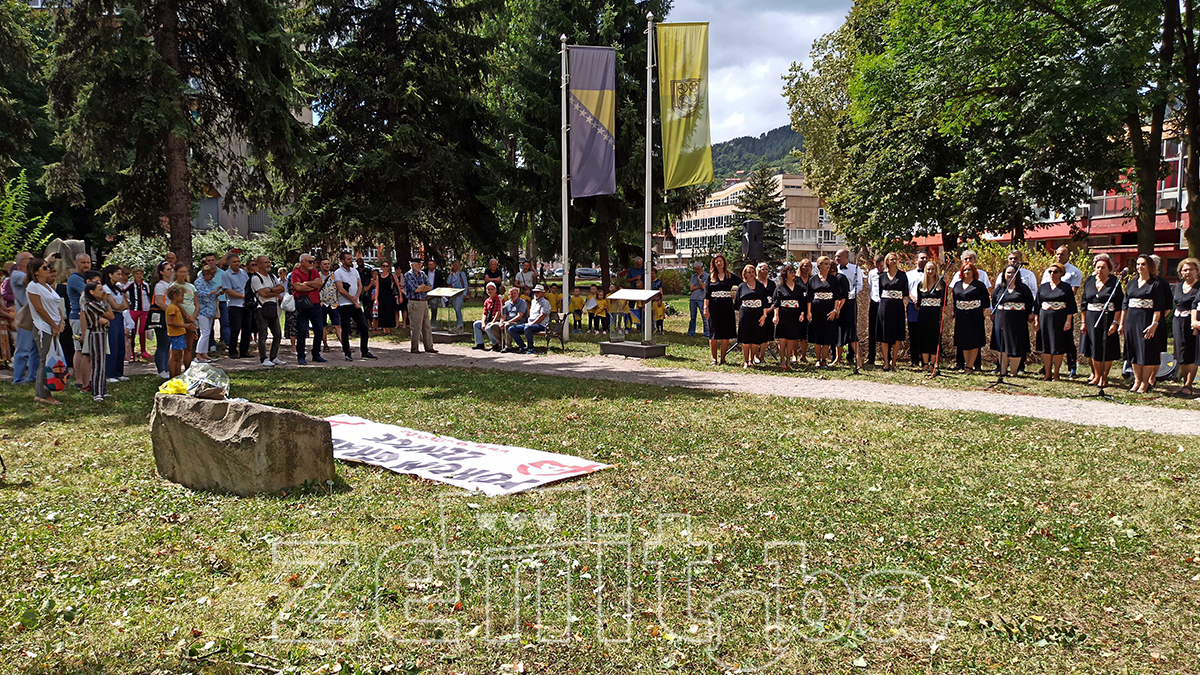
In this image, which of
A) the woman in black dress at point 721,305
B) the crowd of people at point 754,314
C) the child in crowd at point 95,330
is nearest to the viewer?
the child in crowd at point 95,330

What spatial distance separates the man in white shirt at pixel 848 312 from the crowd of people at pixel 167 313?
8471mm

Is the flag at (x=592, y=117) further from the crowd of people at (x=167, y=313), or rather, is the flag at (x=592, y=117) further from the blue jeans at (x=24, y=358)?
the blue jeans at (x=24, y=358)

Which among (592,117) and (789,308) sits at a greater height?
(592,117)

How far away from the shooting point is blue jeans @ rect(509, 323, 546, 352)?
58.7ft

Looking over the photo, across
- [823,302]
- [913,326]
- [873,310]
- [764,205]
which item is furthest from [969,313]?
[764,205]

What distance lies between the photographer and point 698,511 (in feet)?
20.5

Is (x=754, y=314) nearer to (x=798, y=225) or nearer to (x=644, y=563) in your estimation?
(x=644, y=563)

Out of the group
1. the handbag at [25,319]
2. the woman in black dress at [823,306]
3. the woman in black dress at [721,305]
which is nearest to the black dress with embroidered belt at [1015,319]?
the woman in black dress at [823,306]

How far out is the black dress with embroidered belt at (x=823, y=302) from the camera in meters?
15.0

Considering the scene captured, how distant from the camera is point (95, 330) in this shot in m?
10.9

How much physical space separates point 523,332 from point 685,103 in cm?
603

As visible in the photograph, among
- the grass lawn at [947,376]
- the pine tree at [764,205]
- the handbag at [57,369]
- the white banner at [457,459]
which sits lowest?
the white banner at [457,459]

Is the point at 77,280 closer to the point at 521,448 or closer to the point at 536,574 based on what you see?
the point at 521,448

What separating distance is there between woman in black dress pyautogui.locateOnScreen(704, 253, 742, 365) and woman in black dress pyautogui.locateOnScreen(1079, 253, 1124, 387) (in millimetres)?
5758
